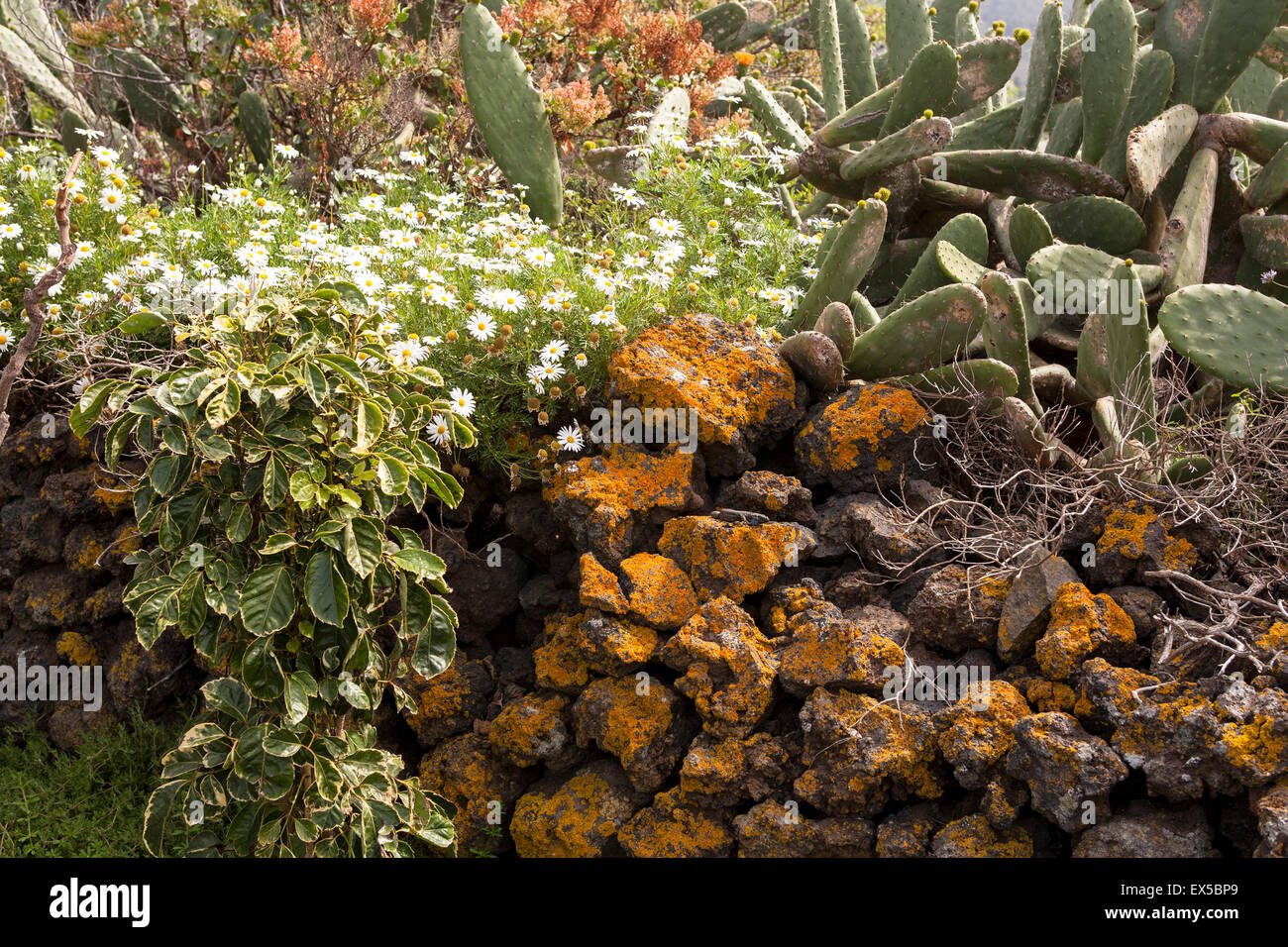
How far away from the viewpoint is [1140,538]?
281cm

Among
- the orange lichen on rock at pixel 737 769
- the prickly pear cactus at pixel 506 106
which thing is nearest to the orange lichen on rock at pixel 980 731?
the orange lichen on rock at pixel 737 769

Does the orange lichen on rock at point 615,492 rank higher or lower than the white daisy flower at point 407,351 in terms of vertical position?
lower

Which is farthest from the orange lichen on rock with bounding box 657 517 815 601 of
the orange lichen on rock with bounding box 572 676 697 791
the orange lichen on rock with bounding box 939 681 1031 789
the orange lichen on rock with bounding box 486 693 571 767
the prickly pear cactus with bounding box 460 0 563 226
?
the prickly pear cactus with bounding box 460 0 563 226

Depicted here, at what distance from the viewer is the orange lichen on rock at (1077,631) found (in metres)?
2.60

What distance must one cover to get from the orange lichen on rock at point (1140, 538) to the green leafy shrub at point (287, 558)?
1.82 meters

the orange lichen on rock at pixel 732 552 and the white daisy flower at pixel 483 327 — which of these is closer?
the orange lichen on rock at pixel 732 552

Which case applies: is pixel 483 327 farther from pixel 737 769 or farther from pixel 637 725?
pixel 737 769

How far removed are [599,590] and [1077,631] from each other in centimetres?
127

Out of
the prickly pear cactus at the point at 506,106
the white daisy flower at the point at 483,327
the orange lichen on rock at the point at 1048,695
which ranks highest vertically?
the prickly pear cactus at the point at 506,106

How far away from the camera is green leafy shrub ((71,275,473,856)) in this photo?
2.34 metres

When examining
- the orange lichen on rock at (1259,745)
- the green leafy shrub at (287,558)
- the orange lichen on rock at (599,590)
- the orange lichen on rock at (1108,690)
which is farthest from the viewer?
the orange lichen on rock at (599,590)

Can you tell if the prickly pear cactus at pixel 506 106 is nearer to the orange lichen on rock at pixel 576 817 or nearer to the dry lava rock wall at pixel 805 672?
the dry lava rock wall at pixel 805 672

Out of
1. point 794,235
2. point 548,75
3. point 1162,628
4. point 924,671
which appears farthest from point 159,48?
point 1162,628

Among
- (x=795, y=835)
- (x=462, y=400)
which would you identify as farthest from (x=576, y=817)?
(x=462, y=400)
